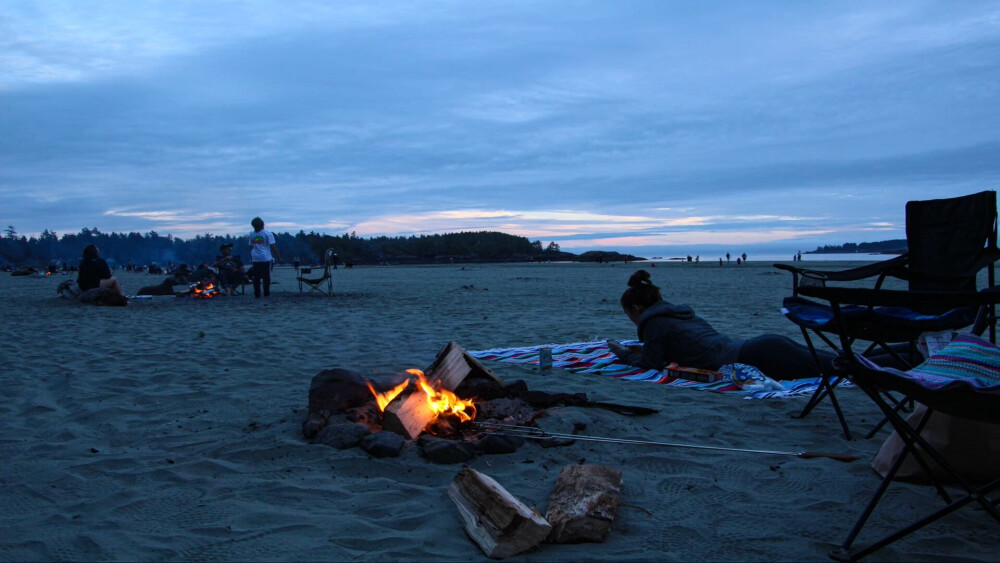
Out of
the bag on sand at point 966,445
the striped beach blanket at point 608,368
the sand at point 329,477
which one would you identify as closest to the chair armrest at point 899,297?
the bag on sand at point 966,445

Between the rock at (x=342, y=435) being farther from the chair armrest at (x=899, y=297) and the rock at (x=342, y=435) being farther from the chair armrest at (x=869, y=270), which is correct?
the chair armrest at (x=869, y=270)

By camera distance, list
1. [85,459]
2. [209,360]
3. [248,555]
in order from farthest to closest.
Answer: [209,360] → [85,459] → [248,555]

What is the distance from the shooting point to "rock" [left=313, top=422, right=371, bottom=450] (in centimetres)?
340

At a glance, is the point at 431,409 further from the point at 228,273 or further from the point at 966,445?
the point at 228,273

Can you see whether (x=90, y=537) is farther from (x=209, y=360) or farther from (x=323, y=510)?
(x=209, y=360)

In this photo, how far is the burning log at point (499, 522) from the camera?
7.25 ft

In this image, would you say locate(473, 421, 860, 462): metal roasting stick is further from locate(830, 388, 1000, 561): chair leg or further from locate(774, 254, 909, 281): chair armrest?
locate(774, 254, 909, 281): chair armrest

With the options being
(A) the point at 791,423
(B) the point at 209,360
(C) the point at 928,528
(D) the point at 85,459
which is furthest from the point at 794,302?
(B) the point at 209,360

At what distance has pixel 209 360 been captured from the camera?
5914mm

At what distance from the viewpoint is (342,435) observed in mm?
3432

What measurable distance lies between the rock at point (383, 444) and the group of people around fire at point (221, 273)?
10.6 m

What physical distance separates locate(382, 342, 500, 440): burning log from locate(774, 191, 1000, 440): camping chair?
2132 mm

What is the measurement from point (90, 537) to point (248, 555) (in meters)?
0.67

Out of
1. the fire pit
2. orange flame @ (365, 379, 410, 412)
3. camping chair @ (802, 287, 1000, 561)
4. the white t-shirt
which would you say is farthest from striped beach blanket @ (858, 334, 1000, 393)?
the white t-shirt
